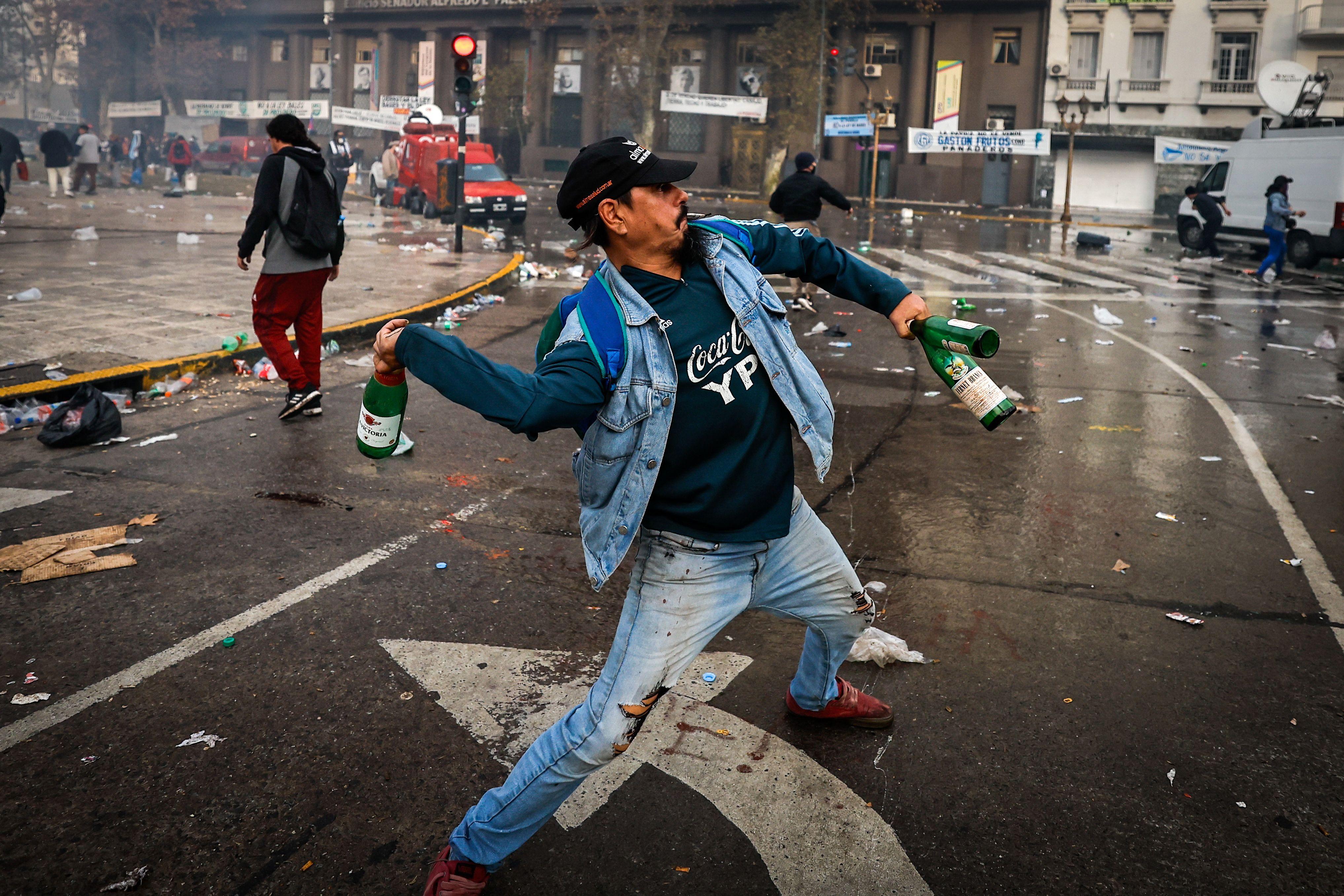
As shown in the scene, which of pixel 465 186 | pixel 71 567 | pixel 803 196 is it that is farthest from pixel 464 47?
pixel 71 567

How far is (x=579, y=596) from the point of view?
4.60 m

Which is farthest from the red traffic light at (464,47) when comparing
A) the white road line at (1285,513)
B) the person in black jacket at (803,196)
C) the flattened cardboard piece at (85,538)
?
the flattened cardboard piece at (85,538)

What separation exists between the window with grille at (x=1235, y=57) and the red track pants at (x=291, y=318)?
4379 centimetres

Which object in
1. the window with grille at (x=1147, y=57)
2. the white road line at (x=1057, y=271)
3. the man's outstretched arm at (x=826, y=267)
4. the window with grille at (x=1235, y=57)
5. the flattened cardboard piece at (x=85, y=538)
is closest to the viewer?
the man's outstretched arm at (x=826, y=267)

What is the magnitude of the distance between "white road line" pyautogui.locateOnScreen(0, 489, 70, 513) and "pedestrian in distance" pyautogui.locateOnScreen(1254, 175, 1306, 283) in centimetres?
1798

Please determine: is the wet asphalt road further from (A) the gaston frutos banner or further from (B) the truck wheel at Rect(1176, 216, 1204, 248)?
(A) the gaston frutos banner

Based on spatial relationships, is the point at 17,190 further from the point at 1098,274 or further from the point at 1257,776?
the point at 1257,776

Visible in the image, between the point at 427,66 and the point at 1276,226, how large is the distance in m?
47.4

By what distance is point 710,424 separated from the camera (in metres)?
2.63

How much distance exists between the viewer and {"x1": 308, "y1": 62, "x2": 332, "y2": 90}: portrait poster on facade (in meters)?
60.5

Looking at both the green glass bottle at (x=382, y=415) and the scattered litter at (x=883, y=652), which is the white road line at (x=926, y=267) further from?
the green glass bottle at (x=382, y=415)

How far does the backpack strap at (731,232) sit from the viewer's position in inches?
111

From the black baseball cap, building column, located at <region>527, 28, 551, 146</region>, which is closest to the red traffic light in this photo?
the black baseball cap

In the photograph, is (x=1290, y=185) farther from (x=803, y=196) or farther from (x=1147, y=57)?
(x=1147, y=57)
